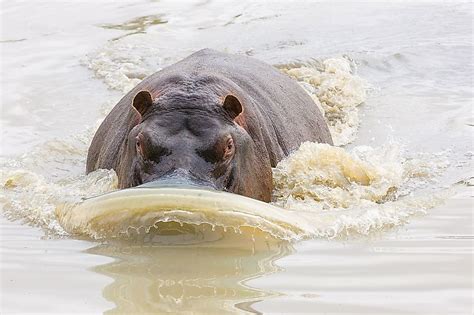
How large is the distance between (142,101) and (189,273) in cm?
167

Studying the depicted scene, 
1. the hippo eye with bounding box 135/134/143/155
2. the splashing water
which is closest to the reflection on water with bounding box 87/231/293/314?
the hippo eye with bounding box 135/134/143/155

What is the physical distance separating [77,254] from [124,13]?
11062 millimetres

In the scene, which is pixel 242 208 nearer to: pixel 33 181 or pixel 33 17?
pixel 33 181

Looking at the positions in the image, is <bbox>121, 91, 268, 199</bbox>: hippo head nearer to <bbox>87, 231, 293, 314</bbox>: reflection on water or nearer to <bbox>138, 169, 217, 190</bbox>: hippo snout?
<bbox>138, 169, 217, 190</bbox>: hippo snout

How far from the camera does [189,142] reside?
191 inches

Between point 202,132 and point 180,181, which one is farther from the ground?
point 202,132

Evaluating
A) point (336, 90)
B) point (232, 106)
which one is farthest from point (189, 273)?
point (336, 90)

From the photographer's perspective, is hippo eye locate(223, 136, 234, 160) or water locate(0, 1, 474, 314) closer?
water locate(0, 1, 474, 314)

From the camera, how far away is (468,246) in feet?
14.2

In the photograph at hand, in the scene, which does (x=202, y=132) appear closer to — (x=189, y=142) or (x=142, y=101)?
(x=189, y=142)

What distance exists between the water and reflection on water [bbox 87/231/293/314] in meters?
0.01

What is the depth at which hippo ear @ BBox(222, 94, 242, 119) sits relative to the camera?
5.15 m

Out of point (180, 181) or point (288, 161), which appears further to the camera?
point (288, 161)

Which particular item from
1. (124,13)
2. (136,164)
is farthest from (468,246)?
(124,13)
